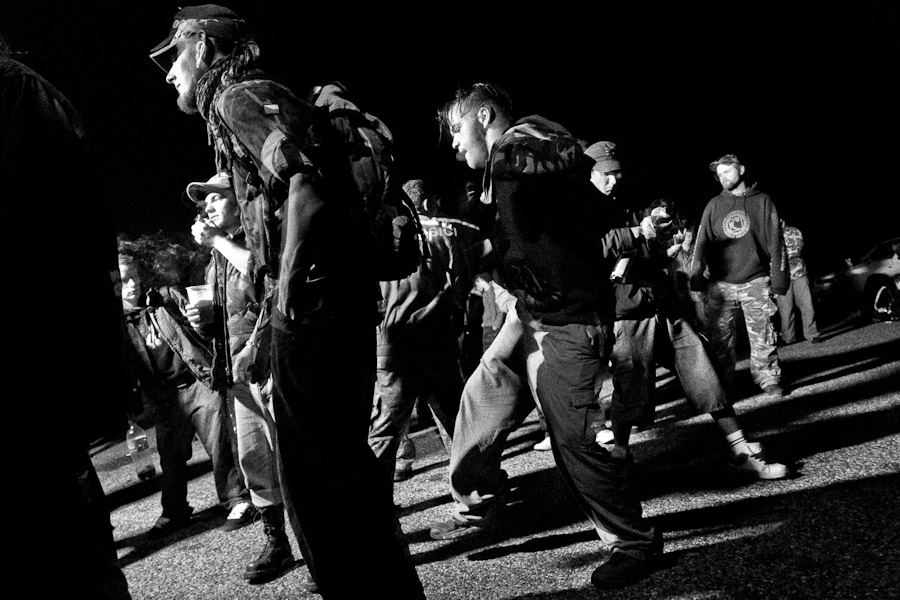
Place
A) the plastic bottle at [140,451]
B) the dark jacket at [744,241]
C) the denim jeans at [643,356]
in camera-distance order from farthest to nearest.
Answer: the plastic bottle at [140,451]
the dark jacket at [744,241]
the denim jeans at [643,356]

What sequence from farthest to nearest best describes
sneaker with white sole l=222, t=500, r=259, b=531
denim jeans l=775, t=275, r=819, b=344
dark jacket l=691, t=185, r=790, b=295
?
1. denim jeans l=775, t=275, r=819, b=344
2. dark jacket l=691, t=185, r=790, b=295
3. sneaker with white sole l=222, t=500, r=259, b=531

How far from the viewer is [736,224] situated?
284 inches

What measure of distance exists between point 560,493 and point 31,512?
3513mm

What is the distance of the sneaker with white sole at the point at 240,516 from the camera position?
5.01m

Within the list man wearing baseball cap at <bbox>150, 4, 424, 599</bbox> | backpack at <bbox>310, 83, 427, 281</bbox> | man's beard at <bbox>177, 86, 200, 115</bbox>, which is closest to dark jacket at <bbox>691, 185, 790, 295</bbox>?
backpack at <bbox>310, 83, 427, 281</bbox>

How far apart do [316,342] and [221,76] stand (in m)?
1.02

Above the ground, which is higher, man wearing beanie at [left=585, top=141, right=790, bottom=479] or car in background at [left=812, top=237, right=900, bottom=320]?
man wearing beanie at [left=585, top=141, right=790, bottom=479]

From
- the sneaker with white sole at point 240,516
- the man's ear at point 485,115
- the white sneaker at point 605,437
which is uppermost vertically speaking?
the man's ear at point 485,115

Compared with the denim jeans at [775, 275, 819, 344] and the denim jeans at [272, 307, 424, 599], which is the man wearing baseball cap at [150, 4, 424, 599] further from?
the denim jeans at [775, 275, 819, 344]

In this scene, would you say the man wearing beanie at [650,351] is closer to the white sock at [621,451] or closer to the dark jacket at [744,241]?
the white sock at [621,451]

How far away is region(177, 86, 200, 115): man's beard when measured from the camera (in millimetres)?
2703

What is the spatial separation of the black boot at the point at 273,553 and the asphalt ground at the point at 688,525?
72mm

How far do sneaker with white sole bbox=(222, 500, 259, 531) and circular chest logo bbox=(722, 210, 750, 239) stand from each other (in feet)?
16.5

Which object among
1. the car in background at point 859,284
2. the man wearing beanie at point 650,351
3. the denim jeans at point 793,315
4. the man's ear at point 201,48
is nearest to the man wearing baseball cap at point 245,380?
the man's ear at point 201,48
